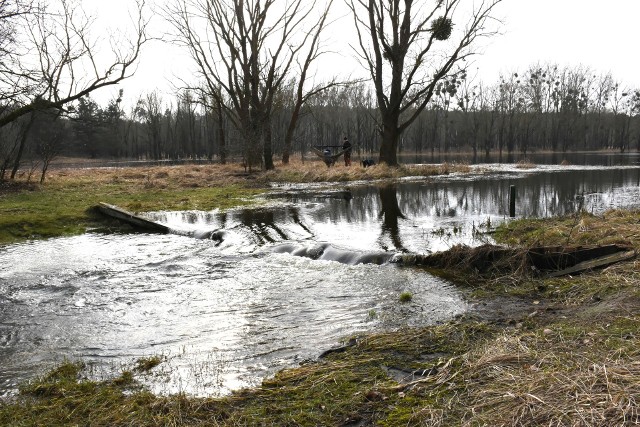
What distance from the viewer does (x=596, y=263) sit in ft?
23.2

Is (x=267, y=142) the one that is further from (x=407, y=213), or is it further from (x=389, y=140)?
(x=407, y=213)

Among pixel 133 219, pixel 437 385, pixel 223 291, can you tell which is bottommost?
pixel 223 291

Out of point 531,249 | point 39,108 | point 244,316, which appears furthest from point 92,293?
point 39,108

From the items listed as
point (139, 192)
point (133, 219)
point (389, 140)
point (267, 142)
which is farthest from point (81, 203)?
point (389, 140)

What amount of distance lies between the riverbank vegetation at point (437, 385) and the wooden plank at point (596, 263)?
49.4 inches

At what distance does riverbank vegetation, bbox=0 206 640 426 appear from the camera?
3299mm

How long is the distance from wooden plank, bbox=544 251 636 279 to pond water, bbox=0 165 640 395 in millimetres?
1605

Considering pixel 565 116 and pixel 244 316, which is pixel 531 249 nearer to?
pixel 244 316

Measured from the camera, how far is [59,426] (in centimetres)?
375

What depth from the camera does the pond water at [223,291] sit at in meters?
5.33

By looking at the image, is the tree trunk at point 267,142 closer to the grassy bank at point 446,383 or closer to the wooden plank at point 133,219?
the wooden plank at point 133,219

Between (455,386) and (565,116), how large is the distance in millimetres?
84919

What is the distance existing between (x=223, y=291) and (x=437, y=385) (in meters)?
4.48

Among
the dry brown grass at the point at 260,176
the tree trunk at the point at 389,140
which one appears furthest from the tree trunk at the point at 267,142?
the tree trunk at the point at 389,140
